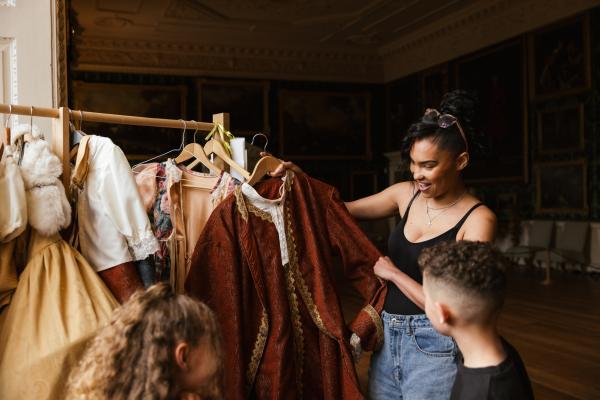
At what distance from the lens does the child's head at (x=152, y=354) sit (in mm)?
1238

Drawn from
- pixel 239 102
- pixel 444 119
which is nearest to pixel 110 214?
pixel 444 119

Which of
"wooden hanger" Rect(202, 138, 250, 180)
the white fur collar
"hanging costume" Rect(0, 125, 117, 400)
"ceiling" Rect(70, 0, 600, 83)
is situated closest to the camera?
"hanging costume" Rect(0, 125, 117, 400)

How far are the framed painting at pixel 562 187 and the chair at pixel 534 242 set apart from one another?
13.8 inches

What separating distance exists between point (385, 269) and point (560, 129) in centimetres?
863

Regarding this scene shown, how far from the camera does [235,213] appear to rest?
2.32 m

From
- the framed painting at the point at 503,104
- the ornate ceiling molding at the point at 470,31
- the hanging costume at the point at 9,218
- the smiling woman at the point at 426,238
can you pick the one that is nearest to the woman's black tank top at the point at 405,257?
the smiling woman at the point at 426,238

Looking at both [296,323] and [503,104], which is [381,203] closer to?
[296,323]

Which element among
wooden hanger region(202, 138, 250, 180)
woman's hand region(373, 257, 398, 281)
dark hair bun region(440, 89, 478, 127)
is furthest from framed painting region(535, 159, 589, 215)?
wooden hanger region(202, 138, 250, 180)

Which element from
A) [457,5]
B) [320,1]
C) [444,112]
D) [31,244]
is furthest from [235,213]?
[457,5]

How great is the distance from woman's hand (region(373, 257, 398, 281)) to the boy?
0.54 metres

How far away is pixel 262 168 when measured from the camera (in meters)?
2.45

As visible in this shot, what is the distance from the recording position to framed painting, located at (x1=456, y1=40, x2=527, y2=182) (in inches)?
411

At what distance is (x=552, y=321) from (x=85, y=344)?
18.1ft

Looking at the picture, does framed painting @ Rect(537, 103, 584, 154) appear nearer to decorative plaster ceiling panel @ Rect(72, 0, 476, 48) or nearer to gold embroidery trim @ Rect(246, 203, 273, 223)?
decorative plaster ceiling panel @ Rect(72, 0, 476, 48)
